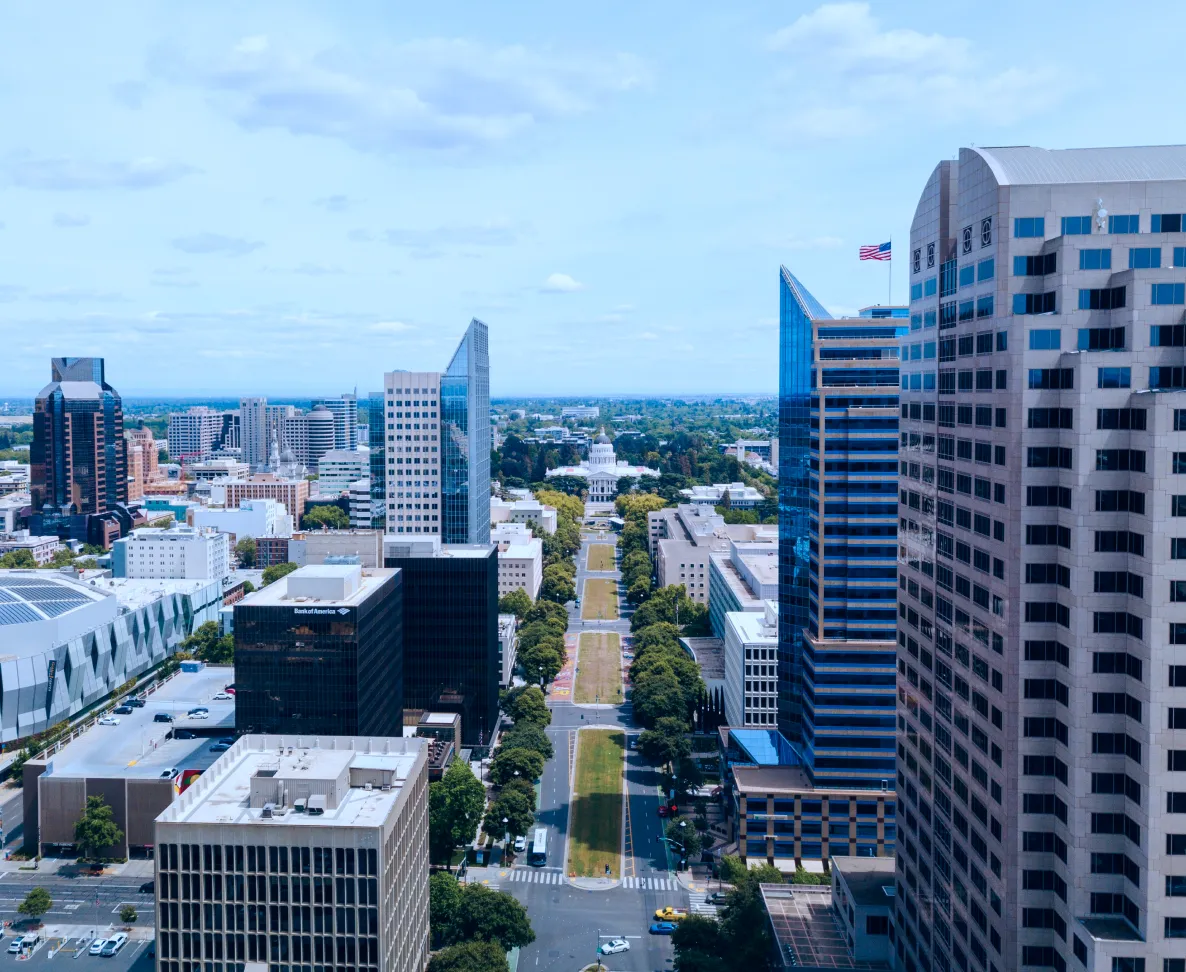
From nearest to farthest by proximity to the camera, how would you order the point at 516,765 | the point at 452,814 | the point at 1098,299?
the point at 1098,299, the point at 452,814, the point at 516,765

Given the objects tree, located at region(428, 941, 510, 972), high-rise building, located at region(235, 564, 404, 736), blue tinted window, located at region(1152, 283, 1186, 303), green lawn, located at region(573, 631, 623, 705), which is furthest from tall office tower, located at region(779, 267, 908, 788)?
green lawn, located at region(573, 631, 623, 705)

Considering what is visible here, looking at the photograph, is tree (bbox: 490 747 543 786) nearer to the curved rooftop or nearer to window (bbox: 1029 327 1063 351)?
window (bbox: 1029 327 1063 351)

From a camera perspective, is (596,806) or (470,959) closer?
(470,959)

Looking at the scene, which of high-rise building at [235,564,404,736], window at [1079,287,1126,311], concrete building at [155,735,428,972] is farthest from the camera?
high-rise building at [235,564,404,736]

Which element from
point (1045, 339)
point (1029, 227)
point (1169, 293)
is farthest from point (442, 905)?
point (1169, 293)

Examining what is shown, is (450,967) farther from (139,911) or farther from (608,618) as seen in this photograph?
(608,618)

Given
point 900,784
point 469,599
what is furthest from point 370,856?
point 469,599

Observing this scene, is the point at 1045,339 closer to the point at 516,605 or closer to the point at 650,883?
the point at 650,883

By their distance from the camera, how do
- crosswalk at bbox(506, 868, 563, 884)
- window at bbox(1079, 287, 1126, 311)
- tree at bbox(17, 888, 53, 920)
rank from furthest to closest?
crosswalk at bbox(506, 868, 563, 884)
tree at bbox(17, 888, 53, 920)
window at bbox(1079, 287, 1126, 311)
